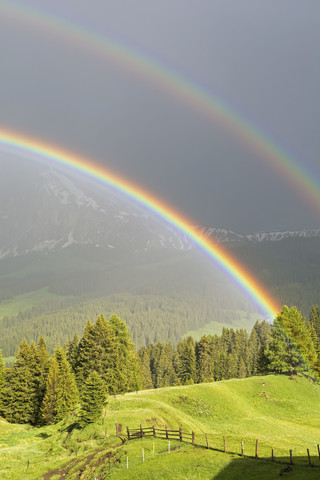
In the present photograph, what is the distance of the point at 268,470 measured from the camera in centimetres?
2717

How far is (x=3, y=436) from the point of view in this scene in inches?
1960

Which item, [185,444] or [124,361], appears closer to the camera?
[185,444]

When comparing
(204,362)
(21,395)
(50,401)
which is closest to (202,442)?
(50,401)

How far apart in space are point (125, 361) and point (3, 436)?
101 feet

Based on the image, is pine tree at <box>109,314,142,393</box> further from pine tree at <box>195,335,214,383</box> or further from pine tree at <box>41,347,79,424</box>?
pine tree at <box>195,335,214,383</box>

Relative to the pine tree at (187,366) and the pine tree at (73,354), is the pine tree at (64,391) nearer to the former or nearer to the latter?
the pine tree at (73,354)

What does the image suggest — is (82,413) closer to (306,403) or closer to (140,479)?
(140,479)

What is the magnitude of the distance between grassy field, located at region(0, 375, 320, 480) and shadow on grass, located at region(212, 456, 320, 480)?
8cm

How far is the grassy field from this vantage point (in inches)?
1125

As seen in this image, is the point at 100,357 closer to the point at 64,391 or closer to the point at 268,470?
the point at 64,391

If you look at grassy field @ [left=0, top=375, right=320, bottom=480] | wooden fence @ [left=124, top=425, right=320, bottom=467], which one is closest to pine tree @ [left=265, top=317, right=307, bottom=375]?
grassy field @ [left=0, top=375, right=320, bottom=480]

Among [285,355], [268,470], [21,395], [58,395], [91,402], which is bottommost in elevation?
[21,395]

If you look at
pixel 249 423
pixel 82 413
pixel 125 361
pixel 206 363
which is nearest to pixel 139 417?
pixel 82 413

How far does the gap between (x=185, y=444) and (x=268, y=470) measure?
11.4m
